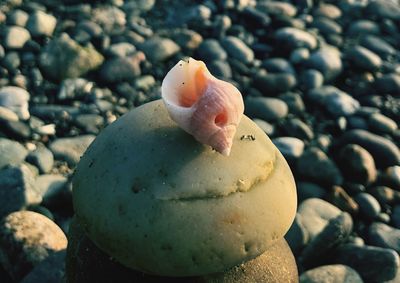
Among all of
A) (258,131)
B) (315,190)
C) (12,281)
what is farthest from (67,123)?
(258,131)

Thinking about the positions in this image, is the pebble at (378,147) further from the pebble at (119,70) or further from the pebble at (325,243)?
the pebble at (119,70)

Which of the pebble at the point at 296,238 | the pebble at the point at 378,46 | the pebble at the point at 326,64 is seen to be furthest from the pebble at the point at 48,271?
the pebble at the point at 378,46

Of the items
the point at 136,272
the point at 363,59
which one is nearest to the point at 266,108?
the point at 363,59

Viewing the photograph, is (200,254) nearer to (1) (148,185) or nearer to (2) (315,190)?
(1) (148,185)

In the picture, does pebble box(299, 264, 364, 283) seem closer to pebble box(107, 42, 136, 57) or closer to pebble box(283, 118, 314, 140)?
pebble box(283, 118, 314, 140)

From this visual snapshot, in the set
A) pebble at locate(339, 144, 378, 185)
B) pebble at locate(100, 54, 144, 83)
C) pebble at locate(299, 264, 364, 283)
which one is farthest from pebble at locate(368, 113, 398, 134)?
pebble at locate(100, 54, 144, 83)

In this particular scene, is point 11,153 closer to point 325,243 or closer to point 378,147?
point 325,243

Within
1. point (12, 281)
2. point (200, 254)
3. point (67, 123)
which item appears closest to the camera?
point (200, 254)
